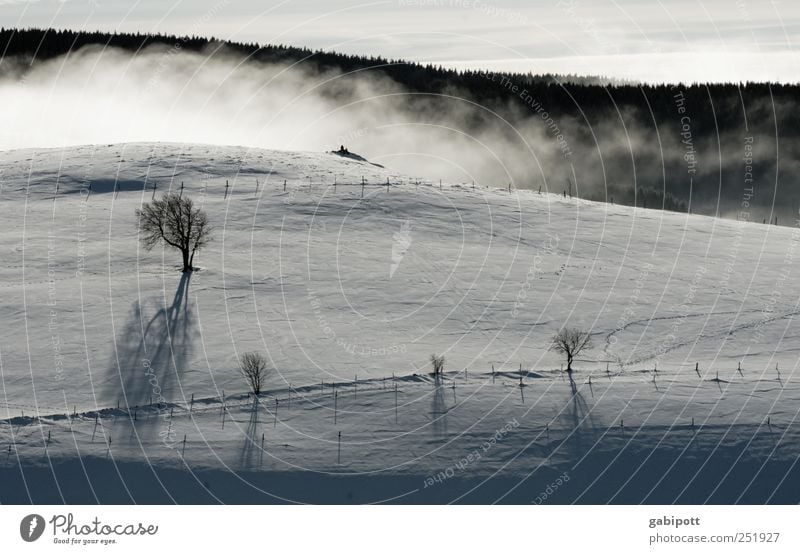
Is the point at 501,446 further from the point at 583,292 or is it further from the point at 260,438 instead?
the point at 583,292

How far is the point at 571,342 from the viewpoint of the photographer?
55.2 meters

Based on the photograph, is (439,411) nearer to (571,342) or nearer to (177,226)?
(571,342)

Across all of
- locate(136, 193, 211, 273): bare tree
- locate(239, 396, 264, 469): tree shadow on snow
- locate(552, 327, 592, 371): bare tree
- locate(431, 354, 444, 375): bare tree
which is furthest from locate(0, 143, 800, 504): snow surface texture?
locate(136, 193, 211, 273): bare tree

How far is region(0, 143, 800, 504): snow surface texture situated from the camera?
44.0m

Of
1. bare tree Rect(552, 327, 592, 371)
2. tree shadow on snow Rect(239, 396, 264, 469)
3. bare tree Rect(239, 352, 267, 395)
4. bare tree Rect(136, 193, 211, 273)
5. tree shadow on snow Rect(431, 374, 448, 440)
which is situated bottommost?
tree shadow on snow Rect(239, 396, 264, 469)

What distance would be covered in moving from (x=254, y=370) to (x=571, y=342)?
52.5 ft

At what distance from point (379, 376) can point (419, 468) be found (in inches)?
340

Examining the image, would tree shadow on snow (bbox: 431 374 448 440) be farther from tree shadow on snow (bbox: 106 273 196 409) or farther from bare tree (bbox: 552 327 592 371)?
tree shadow on snow (bbox: 106 273 196 409)

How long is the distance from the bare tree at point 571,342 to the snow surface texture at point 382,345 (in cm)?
81

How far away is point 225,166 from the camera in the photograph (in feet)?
293

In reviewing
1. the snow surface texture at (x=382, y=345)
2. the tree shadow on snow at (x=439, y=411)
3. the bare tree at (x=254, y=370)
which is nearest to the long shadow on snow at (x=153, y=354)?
the snow surface texture at (x=382, y=345)

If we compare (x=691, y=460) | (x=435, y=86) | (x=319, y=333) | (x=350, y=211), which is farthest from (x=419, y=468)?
(x=435, y=86)

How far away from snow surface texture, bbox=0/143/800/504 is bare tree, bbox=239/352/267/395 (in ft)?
2.17

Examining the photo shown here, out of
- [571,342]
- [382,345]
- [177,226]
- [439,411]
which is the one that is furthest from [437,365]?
[177,226]
